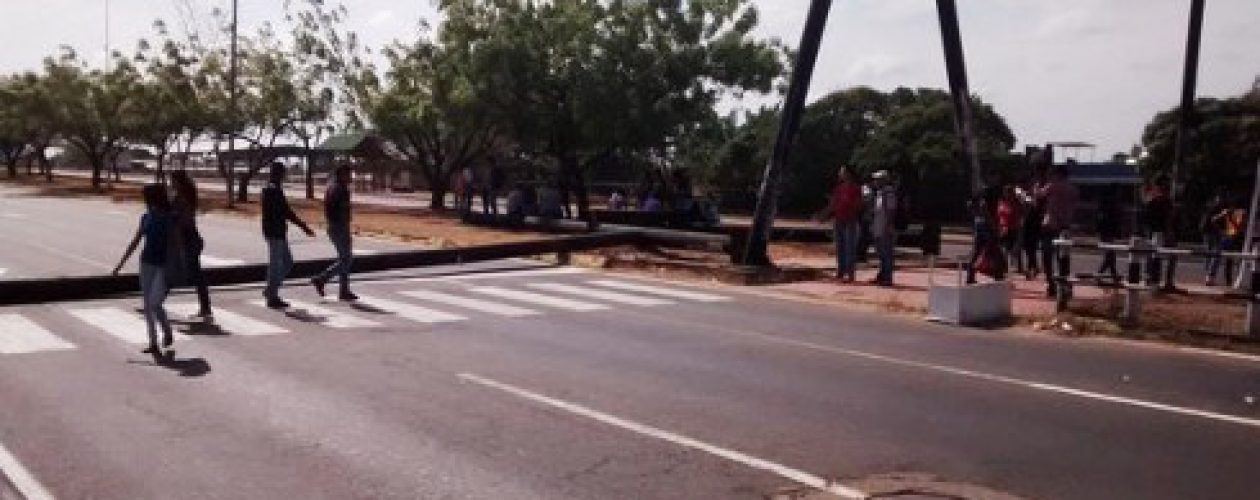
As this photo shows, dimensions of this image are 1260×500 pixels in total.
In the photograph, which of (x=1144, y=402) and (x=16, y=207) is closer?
(x=1144, y=402)

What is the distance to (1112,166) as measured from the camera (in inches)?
1994

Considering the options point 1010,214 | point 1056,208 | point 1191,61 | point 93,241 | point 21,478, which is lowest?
point 21,478

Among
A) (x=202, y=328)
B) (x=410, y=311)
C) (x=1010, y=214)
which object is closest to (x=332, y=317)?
(x=410, y=311)

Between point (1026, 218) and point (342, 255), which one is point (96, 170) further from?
point (1026, 218)

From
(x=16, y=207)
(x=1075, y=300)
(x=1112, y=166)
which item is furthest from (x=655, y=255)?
(x=1112, y=166)

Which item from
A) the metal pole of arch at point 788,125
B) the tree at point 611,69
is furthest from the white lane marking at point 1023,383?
the tree at point 611,69

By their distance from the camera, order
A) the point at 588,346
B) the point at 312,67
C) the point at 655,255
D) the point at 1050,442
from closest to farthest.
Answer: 1. the point at 1050,442
2. the point at 588,346
3. the point at 655,255
4. the point at 312,67

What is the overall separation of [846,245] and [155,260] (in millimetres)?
10815

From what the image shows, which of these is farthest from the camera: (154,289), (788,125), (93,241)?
(93,241)

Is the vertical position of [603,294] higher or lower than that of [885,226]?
lower

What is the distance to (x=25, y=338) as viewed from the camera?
11336 mm

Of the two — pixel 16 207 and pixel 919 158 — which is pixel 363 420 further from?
pixel 919 158

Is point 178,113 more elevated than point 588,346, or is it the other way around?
point 178,113

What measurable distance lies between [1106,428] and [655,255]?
15.0 meters
